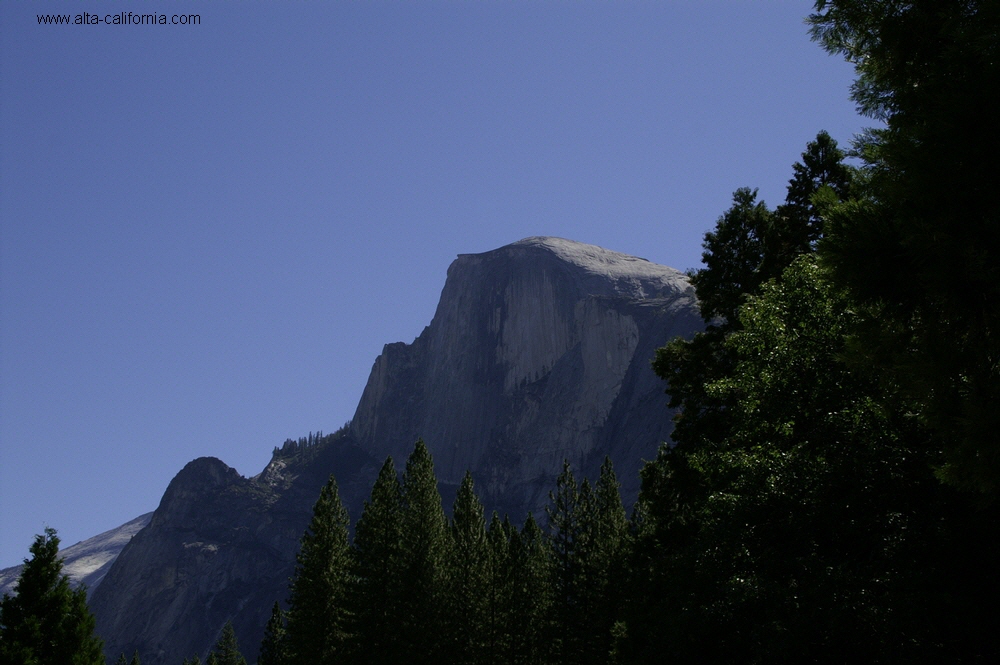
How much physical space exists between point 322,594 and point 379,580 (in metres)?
3.02

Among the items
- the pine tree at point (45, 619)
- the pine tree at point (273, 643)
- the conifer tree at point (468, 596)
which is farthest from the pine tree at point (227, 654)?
the pine tree at point (45, 619)

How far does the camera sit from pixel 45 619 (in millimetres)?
24219

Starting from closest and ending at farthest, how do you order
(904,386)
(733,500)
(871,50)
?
1. (904,386)
2. (871,50)
3. (733,500)

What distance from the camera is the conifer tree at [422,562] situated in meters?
40.1

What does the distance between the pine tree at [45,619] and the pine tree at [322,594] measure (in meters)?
17.5

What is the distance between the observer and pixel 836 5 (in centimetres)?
881

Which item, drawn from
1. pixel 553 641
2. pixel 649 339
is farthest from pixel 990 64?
pixel 649 339

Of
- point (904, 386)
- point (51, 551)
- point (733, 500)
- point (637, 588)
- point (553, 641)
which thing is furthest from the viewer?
point (553, 641)

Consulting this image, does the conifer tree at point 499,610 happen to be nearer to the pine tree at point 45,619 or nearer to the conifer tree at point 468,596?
the conifer tree at point 468,596

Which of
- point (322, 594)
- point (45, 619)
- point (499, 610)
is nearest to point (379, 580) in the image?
point (322, 594)

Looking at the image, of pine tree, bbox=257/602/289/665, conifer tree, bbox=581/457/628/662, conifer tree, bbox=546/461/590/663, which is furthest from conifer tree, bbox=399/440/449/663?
pine tree, bbox=257/602/289/665

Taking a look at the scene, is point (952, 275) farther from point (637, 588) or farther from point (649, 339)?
point (649, 339)

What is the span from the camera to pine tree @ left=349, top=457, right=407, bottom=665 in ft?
132

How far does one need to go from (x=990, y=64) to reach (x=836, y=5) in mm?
2584
